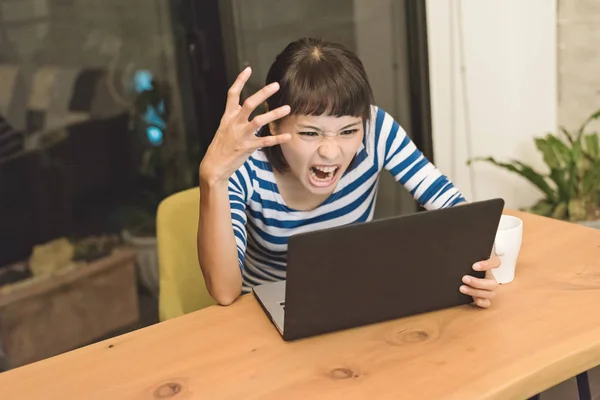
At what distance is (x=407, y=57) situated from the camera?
8.63 feet

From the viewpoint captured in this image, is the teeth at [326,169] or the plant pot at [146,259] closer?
the teeth at [326,169]

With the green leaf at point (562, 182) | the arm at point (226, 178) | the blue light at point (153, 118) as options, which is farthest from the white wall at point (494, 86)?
the arm at point (226, 178)

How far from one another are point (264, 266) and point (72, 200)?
93cm

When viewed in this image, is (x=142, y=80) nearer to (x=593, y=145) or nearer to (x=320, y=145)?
(x=320, y=145)

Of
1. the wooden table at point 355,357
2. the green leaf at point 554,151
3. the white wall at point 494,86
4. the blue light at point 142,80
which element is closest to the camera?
the wooden table at point 355,357

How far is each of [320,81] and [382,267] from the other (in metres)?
0.42

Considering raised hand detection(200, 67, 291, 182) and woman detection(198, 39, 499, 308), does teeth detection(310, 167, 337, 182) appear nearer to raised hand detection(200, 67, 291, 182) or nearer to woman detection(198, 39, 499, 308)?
woman detection(198, 39, 499, 308)

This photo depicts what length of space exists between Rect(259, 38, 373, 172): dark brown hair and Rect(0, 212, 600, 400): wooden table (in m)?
0.39

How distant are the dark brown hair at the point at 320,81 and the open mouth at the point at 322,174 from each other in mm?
112

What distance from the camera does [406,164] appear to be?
1443mm

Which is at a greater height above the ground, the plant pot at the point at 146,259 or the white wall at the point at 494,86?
the white wall at the point at 494,86

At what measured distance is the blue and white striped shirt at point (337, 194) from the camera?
53.6 inches

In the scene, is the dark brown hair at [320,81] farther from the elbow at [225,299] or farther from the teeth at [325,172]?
the elbow at [225,299]

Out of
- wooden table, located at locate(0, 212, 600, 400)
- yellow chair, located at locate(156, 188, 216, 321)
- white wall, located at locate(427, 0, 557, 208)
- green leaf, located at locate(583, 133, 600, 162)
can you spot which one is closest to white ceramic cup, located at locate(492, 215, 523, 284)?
wooden table, located at locate(0, 212, 600, 400)
